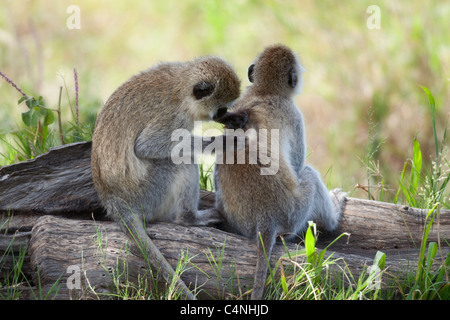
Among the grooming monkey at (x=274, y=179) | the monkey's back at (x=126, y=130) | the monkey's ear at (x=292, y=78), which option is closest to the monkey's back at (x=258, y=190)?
the grooming monkey at (x=274, y=179)

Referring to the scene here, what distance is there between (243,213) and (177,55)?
18.2 ft

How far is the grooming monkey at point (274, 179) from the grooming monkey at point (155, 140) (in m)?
0.24

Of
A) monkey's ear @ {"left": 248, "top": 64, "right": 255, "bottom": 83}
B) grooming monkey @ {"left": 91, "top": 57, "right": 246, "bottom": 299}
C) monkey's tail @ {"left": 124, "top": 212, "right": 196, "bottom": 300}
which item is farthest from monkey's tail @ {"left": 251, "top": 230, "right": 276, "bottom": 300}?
monkey's ear @ {"left": 248, "top": 64, "right": 255, "bottom": 83}

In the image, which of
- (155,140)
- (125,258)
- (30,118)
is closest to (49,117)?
(30,118)

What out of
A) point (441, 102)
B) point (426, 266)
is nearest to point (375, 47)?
point (441, 102)

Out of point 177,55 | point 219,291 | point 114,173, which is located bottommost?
point 219,291

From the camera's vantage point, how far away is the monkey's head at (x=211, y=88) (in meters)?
4.66

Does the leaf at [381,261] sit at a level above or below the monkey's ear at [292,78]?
below

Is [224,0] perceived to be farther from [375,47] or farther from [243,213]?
[243,213]

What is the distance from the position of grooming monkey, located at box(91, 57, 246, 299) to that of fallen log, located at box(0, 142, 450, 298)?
0.62ft

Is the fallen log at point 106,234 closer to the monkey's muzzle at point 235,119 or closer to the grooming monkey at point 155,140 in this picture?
the grooming monkey at point 155,140

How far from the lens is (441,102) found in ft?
26.1

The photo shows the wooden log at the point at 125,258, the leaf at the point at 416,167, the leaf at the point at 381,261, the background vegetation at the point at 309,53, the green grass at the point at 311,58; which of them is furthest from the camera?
the background vegetation at the point at 309,53

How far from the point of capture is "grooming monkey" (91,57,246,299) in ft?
15.0
